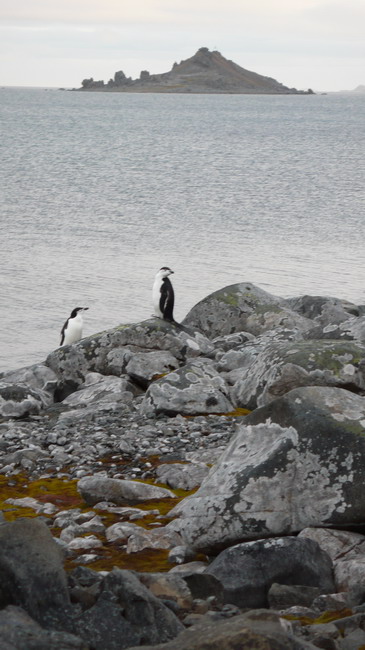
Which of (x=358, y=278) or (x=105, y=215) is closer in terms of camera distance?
(x=358, y=278)

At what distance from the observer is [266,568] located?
7.21 meters

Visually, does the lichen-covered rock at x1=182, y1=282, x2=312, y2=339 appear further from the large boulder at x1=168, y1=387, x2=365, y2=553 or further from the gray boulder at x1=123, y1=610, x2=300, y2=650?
the gray boulder at x1=123, y1=610, x2=300, y2=650

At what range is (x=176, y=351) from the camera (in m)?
16.9

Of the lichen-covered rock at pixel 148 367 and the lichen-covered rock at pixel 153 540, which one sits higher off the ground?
the lichen-covered rock at pixel 153 540

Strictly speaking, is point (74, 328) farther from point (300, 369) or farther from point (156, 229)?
point (156, 229)

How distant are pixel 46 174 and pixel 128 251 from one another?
33.4 m

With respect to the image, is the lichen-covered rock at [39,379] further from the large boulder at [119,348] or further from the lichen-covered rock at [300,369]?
the lichen-covered rock at [300,369]

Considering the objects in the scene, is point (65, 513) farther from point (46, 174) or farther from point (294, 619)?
point (46, 174)

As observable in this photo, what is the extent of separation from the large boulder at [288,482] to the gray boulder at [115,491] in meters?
0.99

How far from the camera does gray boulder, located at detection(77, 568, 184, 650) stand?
18.6 feet

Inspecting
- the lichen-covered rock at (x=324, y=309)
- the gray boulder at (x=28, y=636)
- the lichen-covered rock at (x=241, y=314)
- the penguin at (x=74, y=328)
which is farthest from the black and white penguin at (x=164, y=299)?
the gray boulder at (x=28, y=636)

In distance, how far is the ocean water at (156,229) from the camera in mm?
26406

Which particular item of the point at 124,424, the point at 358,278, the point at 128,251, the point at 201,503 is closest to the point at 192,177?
the point at 128,251

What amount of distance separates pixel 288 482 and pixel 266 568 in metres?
1.02
